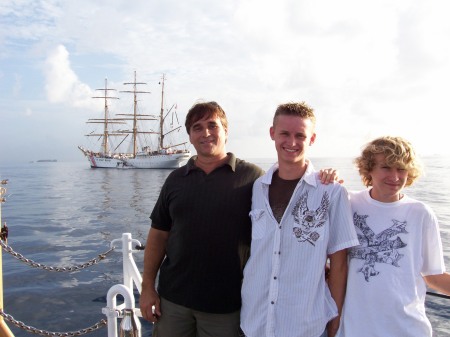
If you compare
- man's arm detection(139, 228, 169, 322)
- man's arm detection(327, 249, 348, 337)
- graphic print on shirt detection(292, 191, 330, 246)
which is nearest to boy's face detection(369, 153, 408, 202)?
graphic print on shirt detection(292, 191, 330, 246)

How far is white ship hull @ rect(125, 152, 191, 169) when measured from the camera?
8250cm

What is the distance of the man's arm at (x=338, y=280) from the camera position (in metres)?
2.30

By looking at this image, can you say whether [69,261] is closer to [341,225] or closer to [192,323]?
[192,323]

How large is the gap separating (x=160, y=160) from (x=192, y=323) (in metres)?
81.5

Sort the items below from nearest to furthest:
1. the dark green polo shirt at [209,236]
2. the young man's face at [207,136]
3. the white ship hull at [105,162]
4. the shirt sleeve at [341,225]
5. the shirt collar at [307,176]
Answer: the shirt sleeve at [341,225] < the shirt collar at [307,176] < the dark green polo shirt at [209,236] < the young man's face at [207,136] < the white ship hull at [105,162]

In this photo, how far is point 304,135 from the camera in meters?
2.43

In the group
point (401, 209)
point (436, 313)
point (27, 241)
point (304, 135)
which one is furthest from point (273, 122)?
point (27, 241)

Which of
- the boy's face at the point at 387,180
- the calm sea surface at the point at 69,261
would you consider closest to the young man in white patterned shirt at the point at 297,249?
the boy's face at the point at 387,180

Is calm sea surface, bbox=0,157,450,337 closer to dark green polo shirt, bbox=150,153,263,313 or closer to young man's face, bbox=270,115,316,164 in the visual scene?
dark green polo shirt, bbox=150,153,263,313

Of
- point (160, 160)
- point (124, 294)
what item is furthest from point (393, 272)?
point (160, 160)

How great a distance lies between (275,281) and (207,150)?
1.02 metres

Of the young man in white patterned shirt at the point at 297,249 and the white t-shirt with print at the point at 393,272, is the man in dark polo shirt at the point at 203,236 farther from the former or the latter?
the white t-shirt with print at the point at 393,272

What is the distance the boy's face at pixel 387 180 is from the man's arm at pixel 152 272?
5.17 feet

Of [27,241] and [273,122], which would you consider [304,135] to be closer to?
[273,122]
